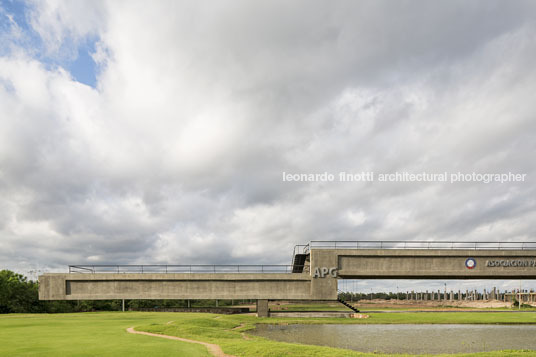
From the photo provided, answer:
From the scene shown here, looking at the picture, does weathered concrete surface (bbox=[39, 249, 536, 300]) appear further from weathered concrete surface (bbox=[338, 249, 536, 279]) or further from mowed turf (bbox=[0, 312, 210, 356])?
mowed turf (bbox=[0, 312, 210, 356])

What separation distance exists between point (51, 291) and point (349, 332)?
3638cm

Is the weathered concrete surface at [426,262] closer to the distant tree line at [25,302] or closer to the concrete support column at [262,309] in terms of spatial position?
the concrete support column at [262,309]

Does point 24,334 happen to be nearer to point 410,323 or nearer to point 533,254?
point 410,323

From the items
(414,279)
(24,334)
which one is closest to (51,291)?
(24,334)

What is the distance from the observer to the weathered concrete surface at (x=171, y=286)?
Result: 4906cm

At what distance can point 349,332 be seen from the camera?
34625mm

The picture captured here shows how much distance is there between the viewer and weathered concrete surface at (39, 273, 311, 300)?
49062 millimetres

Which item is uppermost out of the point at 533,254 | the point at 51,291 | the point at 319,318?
the point at 533,254

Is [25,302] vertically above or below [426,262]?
below

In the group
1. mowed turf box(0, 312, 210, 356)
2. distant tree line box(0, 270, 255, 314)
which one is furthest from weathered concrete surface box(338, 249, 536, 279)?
distant tree line box(0, 270, 255, 314)

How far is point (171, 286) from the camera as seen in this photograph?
49.4 meters

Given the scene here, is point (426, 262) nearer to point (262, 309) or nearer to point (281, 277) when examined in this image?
point (281, 277)

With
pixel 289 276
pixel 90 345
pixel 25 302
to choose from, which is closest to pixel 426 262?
pixel 289 276

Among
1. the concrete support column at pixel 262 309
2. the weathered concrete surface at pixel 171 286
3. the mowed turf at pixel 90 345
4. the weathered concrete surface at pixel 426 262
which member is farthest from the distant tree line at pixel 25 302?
the weathered concrete surface at pixel 426 262
